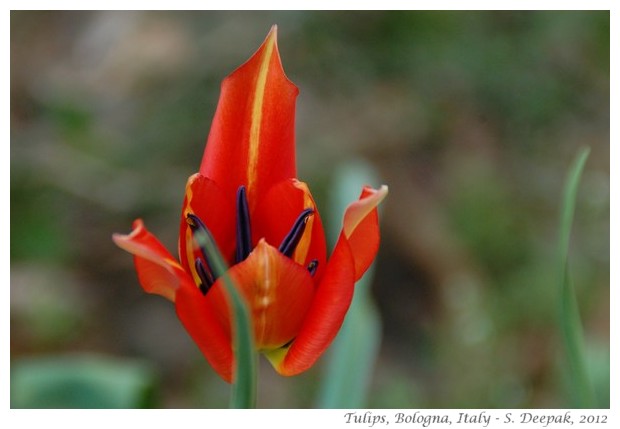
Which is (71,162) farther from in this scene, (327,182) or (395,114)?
(395,114)

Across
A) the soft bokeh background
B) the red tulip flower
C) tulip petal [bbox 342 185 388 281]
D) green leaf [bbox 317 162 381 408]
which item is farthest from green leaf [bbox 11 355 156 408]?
the soft bokeh background

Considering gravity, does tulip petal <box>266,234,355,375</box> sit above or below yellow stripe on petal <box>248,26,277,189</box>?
below

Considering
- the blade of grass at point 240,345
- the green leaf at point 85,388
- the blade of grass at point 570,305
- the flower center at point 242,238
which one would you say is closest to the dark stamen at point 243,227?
the flower center at point 242,238

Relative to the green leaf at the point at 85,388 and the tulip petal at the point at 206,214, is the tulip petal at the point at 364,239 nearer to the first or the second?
the tulip petal at the point at 206,214

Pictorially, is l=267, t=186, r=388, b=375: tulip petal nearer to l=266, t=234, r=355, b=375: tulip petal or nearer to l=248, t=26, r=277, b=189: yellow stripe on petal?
l=266, t=234, r=355, b=375: tulip petal

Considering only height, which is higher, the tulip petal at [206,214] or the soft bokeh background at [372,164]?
the tulip petal at [206,214]

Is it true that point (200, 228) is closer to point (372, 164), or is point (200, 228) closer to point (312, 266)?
point (312, 266)

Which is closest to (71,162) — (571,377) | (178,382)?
(178,382)
